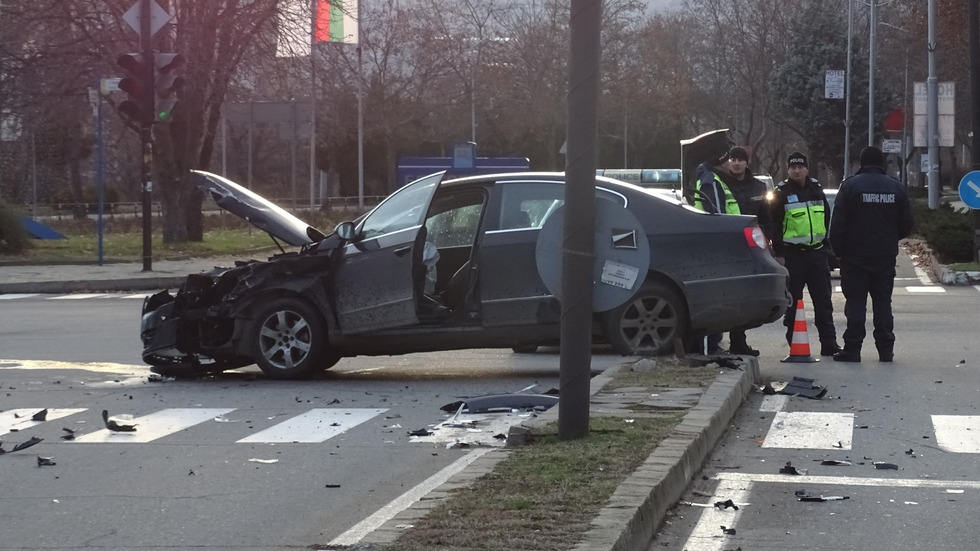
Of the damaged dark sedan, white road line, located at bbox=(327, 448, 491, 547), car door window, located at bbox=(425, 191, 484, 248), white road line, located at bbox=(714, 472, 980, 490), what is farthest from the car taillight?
white road line, located at bbox=(714, 472, 980, 490)

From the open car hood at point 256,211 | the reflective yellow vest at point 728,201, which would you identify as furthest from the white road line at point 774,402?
the open car hood at point 256,211

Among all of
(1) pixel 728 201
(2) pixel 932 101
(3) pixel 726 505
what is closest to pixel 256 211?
(1) pixel 728 201

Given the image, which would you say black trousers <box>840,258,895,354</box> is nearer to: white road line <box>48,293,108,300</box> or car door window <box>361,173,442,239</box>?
car door window <box>361,173,442,239</box>

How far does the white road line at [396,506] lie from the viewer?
19.9ft

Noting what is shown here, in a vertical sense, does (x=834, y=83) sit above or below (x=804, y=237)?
above

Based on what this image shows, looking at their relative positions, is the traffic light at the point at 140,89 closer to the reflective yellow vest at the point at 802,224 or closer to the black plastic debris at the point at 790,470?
the reflective yellow vest at the point at 802,224

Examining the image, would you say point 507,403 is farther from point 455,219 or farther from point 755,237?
point 755,237

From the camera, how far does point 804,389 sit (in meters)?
10.6

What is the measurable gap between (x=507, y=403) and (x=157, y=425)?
2330 millimetres

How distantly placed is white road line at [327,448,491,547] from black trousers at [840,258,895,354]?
17.7 feet

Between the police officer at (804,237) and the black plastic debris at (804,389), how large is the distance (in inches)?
82.0

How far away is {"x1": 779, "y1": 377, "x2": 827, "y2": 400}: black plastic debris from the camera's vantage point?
1048 centimetres

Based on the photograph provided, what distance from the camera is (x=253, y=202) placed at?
12242 mm

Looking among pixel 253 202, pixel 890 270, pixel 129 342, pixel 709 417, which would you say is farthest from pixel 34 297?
pixel 709 417
